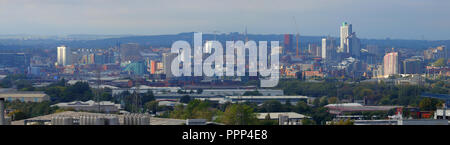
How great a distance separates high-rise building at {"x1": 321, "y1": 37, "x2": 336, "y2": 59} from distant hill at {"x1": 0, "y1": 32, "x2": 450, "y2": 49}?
17.3ft

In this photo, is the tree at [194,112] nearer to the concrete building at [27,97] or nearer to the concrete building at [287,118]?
the concrete building at [287,118]

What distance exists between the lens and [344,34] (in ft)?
348

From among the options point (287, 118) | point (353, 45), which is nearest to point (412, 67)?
point (353, 45)

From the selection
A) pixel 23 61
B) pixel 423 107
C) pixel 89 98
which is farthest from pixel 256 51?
pixel 423 107

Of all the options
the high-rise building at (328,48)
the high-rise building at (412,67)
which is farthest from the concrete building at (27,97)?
the high-rise building at (328,48)

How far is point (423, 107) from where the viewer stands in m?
26.4

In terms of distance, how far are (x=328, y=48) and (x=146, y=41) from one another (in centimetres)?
2160

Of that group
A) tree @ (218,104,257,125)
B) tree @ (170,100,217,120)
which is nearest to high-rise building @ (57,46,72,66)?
tree @ (170,100,217,120)

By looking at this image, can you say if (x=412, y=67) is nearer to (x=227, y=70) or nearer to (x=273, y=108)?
(x=227, y=70)

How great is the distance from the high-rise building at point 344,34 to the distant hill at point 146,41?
6.04 metres

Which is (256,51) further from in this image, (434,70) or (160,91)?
(160,91)

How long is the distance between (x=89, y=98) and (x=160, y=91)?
11303 millimetres

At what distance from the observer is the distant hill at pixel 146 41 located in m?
88.9

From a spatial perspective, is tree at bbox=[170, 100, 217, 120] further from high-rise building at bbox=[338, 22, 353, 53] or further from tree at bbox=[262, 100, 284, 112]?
high-rise building at bbox=[338, 22, 353, 53]
